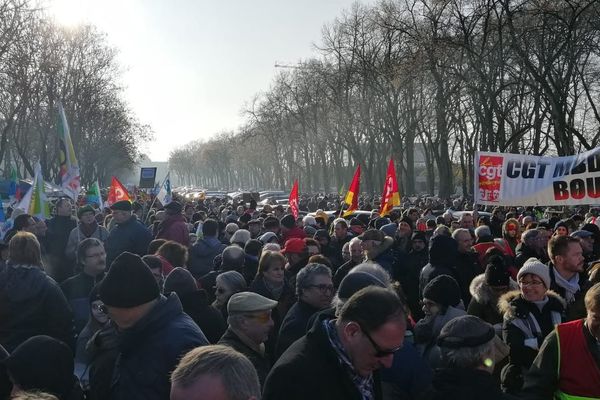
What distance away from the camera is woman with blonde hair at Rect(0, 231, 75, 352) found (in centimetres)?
524

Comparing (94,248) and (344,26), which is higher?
(344,26)

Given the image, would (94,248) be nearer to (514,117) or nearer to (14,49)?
(14,49)

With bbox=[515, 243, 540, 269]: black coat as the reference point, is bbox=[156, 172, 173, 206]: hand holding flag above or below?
above

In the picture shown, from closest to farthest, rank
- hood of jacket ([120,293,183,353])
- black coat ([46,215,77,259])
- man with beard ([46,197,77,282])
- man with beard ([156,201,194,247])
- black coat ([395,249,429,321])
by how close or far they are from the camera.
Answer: hood of jacket ([120,293,183,353]) → black coat ([395,249,429,321]) → man with beard ([46,197,77,282]) → black coat ([46,215,77,259]) → man with beard ([156,201,194,247])

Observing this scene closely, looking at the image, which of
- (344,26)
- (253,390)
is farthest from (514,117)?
(253,390)

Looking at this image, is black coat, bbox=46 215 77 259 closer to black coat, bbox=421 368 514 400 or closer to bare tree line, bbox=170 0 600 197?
black coat, bbox=421 368 514 400

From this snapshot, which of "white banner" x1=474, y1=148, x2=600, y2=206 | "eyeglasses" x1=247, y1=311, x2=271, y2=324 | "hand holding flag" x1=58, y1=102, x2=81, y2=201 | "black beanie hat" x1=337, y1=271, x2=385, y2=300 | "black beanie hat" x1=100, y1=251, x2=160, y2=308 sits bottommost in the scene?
"eyeglasses" x1=247, y1=311, x2=271, y2=324

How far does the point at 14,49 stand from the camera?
2784 cm

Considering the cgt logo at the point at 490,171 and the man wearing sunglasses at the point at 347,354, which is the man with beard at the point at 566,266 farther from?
the cgt logo at the point at 490,171

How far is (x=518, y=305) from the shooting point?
15.3 ft

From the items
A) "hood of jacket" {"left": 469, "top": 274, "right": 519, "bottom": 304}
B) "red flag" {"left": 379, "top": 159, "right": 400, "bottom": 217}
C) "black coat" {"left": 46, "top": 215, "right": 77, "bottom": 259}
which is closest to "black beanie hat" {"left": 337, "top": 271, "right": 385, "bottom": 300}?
"hood of jacket" {"left": 469, "top": 274, "right": 519, "bottom": 304}

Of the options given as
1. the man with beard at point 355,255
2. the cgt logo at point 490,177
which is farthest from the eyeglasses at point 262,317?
the cgt logo at point 490,177

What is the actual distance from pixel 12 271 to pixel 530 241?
5955mm

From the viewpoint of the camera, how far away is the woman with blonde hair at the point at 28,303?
17.2ft
